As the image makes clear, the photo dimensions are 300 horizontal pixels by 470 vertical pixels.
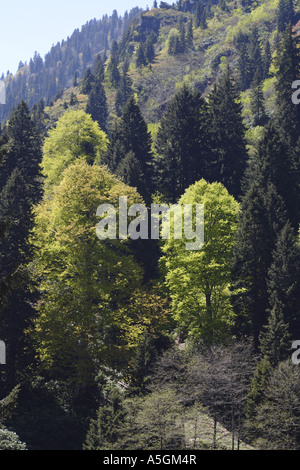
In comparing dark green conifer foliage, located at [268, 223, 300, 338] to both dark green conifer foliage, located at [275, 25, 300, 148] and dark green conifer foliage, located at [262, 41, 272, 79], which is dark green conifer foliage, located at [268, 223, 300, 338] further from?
dark green conifer foliage, located at [262, 41, 272, 79]

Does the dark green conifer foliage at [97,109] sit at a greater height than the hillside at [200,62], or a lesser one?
lesser

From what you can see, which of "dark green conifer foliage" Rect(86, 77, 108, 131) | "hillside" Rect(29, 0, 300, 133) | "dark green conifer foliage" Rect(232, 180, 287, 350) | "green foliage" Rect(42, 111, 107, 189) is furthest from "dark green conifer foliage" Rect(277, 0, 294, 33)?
"dark green conifer foliage" Rect(232, 180, 287, 350)

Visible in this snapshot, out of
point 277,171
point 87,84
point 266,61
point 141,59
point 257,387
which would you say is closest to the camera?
point 257,387

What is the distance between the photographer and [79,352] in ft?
107

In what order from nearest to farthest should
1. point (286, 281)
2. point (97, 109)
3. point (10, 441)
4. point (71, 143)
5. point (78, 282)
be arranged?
point (10, 441) → point (78, 282) → point (286, 281) → point (71, 143) → point (97, 109)

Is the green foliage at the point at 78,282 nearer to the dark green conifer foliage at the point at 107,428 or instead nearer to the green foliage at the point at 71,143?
the dark green conifer foliage at the point at 107,428

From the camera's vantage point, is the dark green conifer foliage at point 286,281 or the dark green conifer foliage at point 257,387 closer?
the dark green conifer foliage at point 257,387

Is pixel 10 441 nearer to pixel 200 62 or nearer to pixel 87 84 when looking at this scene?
pixel 87 84

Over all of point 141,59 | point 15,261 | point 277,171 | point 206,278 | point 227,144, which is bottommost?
point 206,278

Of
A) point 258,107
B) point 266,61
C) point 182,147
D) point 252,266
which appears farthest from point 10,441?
point 266,61

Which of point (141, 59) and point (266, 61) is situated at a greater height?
point (141, 59)

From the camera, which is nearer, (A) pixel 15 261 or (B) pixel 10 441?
(B) pixel 10 441

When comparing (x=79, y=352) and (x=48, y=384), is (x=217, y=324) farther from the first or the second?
(x=48, y=384)

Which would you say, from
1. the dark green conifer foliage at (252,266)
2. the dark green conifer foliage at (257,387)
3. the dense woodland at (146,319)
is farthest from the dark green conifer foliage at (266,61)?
the dark green conifer foliage at (257,387)
